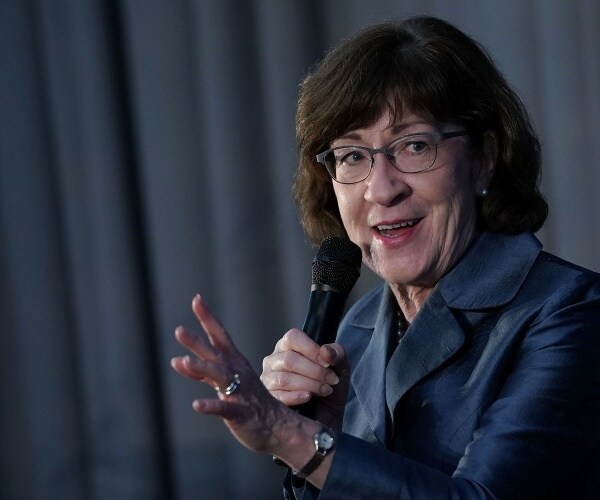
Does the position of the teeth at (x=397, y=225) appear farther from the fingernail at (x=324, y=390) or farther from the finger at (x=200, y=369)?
the finger at (x=200, y=369)

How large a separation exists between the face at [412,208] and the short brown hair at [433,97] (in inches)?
1.3

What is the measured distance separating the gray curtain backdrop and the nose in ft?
4.80

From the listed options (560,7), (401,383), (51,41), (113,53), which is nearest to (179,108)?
(113,53)

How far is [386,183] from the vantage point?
1718mm

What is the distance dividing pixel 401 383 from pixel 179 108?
1813mm

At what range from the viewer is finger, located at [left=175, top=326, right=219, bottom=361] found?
3.78 feet

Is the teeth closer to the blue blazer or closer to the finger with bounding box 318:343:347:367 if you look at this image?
the blue blazer

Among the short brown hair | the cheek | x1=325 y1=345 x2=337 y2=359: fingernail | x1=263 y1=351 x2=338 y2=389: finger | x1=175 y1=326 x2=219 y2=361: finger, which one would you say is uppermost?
the short brown hair

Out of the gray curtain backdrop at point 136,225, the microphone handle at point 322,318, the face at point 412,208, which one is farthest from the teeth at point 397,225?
the gray curtain backdrop at point 136,225

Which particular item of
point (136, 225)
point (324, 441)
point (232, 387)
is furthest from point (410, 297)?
point (136, 225)

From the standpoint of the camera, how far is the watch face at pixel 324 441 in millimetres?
1271

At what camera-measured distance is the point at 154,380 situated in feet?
10.6

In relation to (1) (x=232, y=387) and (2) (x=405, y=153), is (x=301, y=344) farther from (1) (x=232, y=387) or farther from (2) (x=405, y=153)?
(2) (x=405, y=153)

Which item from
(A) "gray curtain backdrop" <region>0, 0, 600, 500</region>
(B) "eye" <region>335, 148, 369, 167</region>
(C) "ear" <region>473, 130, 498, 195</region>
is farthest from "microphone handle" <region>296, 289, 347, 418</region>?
(A) "gray curtain backdrop" <region>0, 0, 600, 500</region>
